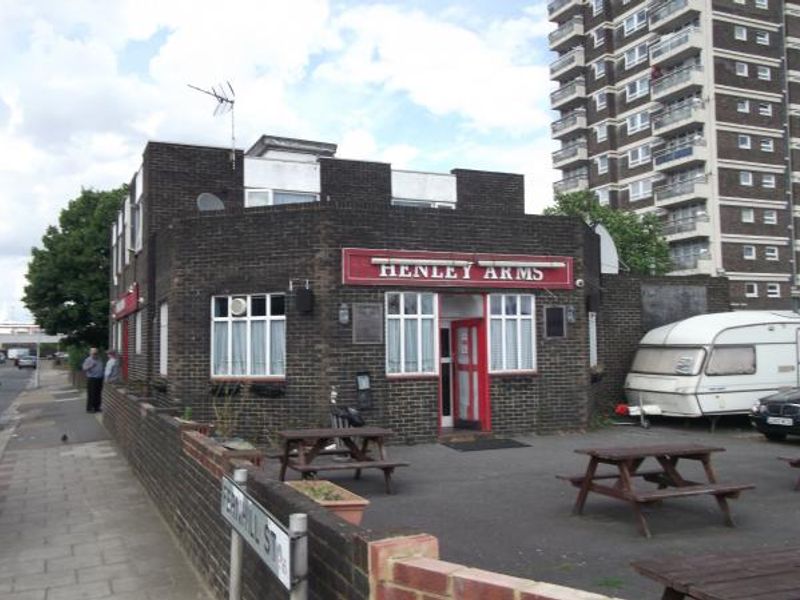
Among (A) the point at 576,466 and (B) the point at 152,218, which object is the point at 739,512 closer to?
(A) the point at 576,466

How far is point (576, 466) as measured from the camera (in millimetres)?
10500

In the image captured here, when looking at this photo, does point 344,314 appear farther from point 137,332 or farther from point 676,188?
point 676,188

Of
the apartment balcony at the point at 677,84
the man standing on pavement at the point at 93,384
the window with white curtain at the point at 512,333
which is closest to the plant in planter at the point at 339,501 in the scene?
the window with white curtain at the point at 512,333

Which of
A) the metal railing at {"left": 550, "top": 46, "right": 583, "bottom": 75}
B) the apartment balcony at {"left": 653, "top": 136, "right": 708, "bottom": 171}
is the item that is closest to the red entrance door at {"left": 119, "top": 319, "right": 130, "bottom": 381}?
the apartment balcony at {"left": 653, "top": 136, "right": 708, "bottom": 171}

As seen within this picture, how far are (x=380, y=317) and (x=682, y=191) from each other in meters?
41.0

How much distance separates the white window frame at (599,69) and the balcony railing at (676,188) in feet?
39.3

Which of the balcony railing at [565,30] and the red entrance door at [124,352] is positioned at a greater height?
the balcony railing at [565,30]

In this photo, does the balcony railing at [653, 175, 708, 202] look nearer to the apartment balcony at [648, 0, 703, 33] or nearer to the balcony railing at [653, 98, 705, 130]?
the balcony railing at [653, 98, 705, 130]

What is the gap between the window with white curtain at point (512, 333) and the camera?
44.6ft

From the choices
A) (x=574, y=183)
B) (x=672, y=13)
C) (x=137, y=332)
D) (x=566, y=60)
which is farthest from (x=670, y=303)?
(x=566, y=60)

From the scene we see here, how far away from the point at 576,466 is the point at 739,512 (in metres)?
3.06

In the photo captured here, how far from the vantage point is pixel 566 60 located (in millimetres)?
61656

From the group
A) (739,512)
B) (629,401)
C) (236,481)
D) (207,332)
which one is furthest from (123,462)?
(629,401)

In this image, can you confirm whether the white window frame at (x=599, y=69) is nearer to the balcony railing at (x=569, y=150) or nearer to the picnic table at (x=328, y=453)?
the balcony railing at (x=569, y=150)
